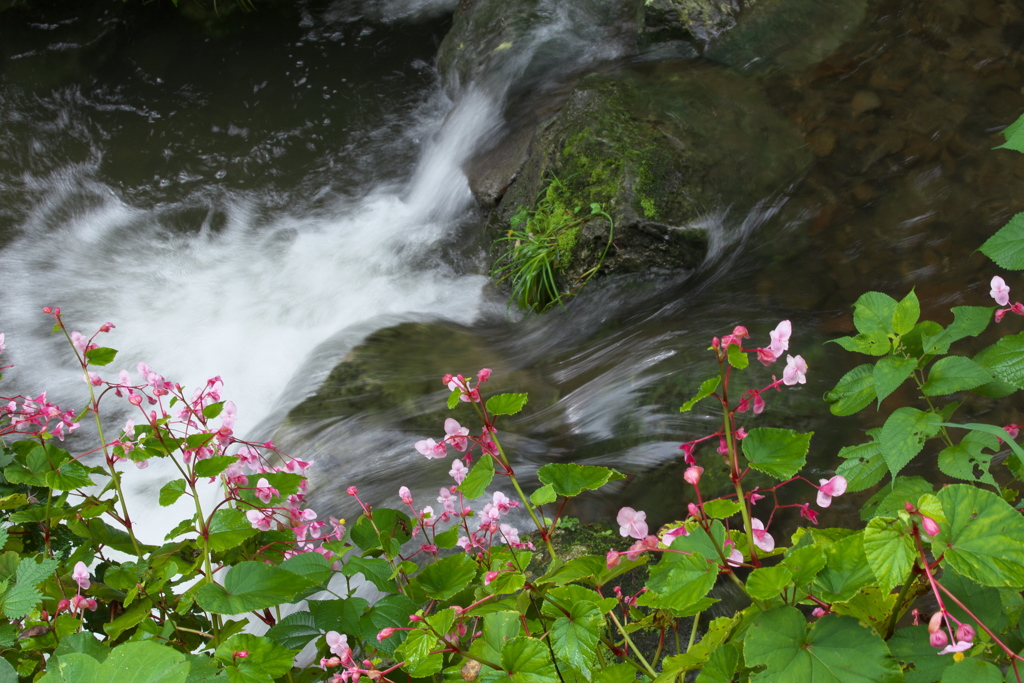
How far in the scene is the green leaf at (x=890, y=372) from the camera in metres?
1.39

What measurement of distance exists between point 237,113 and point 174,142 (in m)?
0.56

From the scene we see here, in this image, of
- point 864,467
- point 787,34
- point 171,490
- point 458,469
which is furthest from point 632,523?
point 787,34

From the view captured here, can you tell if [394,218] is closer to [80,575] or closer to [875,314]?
[80,575]

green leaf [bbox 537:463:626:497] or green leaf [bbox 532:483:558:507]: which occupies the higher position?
green leaf [bbox 537:463:626:497]

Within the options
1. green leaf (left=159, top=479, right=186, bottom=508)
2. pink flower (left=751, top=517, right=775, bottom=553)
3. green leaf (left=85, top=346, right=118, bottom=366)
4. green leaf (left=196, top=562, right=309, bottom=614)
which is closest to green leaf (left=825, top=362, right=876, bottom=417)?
pink flower (left=751, top=517, right=775, bottom=553)

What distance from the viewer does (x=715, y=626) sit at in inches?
43.7

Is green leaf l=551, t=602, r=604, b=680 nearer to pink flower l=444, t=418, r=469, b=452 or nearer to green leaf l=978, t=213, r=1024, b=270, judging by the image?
pink flower l=444, t=418, r=469, b=452

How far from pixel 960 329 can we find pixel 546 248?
2.66 m

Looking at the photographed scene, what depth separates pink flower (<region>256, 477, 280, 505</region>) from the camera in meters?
1.60

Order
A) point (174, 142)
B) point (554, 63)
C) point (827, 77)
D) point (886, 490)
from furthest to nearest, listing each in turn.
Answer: point (174, 142) → point (554, 63) → point (827, 77) → point (886, 490)

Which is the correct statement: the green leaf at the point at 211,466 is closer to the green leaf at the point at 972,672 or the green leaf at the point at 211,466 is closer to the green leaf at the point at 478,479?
the green leaf at the point at 478,479

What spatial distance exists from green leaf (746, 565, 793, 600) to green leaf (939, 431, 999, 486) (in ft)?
2.26

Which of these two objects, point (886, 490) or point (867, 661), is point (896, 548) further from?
point (886, 490)

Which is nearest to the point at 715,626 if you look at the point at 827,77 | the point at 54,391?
the point at 827,77
